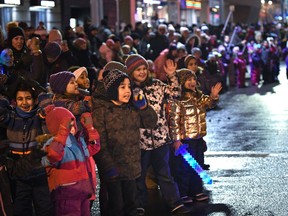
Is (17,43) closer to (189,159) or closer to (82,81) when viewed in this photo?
(82,81)

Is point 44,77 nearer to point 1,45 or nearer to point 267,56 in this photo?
point 1,45

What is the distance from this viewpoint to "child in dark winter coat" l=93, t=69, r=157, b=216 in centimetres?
747

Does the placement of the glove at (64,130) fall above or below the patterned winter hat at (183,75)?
below

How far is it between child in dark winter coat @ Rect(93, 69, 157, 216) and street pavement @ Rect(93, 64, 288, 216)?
0.90 m

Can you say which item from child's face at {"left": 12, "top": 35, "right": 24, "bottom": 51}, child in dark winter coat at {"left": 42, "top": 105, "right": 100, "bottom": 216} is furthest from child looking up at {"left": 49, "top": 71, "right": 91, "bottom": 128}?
child's face at {"left": 12, "top": 35, "right": 24, "bottom": 51}

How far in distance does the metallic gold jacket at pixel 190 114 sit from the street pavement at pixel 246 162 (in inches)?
30.5

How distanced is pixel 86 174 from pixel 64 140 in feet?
1.67

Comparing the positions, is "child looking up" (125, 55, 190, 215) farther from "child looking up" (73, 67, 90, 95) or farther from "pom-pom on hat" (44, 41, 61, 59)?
"pom-pom on hat" (44, 41, 61, 59)

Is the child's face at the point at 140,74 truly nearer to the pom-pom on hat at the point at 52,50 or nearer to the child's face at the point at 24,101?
the child's face at the point at 24,101

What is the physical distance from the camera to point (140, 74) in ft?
27.2

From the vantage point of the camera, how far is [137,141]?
761 centimetres

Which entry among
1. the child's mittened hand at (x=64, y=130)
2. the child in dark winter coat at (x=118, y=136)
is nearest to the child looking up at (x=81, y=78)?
the child in dark winter coat at (x=118, y=136)

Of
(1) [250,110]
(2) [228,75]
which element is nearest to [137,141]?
(1) [250,110]

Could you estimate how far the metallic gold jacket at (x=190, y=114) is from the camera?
29.6 ft
